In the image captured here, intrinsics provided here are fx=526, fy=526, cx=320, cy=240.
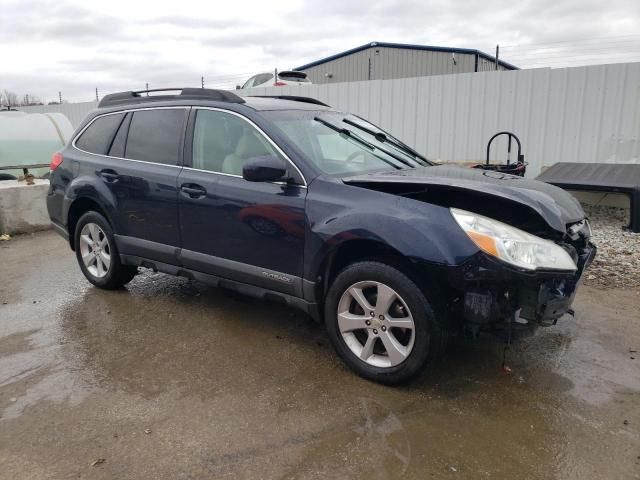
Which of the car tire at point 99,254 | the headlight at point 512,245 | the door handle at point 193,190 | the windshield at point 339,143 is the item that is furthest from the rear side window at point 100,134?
the headlight at point 512,245

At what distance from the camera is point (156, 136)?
4.42 meters

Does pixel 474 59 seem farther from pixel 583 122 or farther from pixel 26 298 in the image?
pixel 26 298

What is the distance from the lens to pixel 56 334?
4.15m

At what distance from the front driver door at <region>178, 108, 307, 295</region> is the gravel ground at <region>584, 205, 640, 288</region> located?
10.9 feet

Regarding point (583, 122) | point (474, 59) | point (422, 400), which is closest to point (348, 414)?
point (422, 400)

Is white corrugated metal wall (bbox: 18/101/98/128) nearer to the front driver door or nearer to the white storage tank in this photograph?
the white storage tank

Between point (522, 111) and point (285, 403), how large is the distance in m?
7.64

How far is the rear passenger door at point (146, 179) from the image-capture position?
4.21 meters

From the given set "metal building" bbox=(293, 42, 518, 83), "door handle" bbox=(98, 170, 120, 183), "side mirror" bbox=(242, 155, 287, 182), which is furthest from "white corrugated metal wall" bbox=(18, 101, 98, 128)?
"side mirror" bbox=(242, 155, 287, 182)

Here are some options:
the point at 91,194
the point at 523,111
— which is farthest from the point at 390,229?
the point at 523,111

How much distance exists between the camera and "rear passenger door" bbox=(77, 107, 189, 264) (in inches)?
166

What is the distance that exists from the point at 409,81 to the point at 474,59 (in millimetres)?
16265

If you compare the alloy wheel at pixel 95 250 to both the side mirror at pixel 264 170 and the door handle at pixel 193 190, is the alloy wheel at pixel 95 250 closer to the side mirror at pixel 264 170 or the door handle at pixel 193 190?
the door handle at pixel 193 190

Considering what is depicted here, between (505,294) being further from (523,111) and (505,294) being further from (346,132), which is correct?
(523,111)
